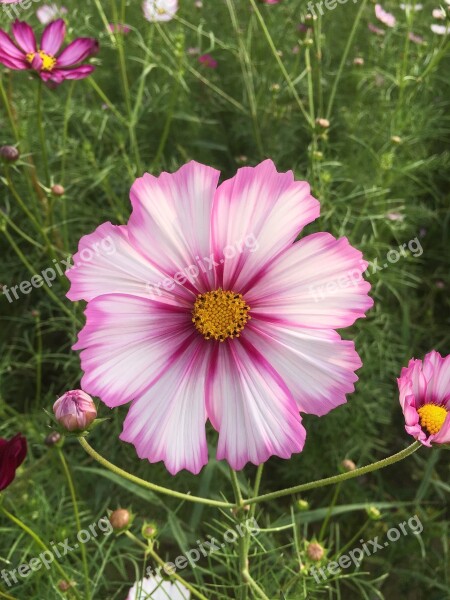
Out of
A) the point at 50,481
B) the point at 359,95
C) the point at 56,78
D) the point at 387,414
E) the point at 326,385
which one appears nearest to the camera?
the point at 326,385

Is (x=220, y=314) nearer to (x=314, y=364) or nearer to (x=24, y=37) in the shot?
(x=314, y=364)

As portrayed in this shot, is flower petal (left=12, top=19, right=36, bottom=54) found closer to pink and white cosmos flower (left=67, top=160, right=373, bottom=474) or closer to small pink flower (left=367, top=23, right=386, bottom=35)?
pink and white cosmos flower (left=67, top=160, right=373, bottom=474)

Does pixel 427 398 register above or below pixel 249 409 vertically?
below

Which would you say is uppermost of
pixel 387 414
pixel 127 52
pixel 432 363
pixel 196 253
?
pixel 127 52

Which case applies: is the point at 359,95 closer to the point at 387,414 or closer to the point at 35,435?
the point at 387,414

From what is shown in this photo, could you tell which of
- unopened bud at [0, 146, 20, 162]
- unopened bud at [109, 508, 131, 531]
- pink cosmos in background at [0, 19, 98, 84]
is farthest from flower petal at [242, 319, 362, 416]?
pink cosmos in background at [0, 19, 98, 84]

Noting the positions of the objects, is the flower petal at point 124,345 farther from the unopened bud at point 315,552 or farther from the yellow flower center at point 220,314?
the unopened bud at point 315,552

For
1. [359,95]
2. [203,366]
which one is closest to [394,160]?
[359,95]
